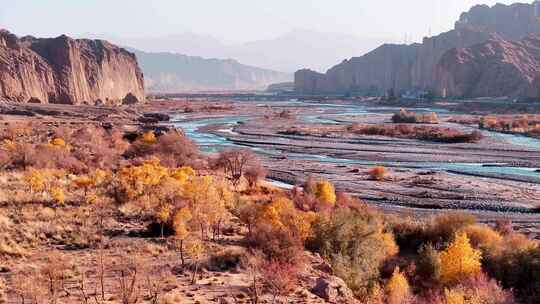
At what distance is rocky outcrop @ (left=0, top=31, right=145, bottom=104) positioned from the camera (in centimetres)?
8394

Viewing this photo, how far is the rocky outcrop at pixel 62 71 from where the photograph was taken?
275ft

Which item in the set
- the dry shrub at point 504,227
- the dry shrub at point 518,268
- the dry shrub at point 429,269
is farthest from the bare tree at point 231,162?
the dry shrub at point 518,268

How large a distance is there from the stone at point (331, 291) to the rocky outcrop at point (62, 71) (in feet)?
263

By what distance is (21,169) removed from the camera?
92.6 feet

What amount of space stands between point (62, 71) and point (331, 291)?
308 feet

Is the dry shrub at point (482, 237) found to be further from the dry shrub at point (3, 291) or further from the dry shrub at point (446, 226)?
the dry shrub at point (3, 291)

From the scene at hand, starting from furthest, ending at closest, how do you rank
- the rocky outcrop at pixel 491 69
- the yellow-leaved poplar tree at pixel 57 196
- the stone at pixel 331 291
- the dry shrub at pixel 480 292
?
1. the rocky outcrop at pixel 491 69
2. the yellow-leaved poplar tree at pixel 57 196
3. the dry shrub at pixel 480 292
4. the stone at pixel 331 291

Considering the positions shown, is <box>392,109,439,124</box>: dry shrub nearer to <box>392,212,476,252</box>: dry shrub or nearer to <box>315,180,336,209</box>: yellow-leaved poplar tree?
<box>315,180,336,209</box>: yellow-leaved poplar tree

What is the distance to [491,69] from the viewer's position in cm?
13188

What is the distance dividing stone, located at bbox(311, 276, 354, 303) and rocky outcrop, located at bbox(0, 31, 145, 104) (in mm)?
80113

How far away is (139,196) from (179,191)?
7.02 ft

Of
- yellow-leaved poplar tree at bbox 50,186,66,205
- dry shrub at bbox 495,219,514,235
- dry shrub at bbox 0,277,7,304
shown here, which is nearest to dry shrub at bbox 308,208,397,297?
dry shrub at bbox 495,219,514,235

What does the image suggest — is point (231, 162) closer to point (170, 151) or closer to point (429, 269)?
point (170, 151)

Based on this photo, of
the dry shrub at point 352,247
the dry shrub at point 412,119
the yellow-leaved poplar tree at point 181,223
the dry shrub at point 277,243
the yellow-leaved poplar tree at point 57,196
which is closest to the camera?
the dry shrub at point 277,243
